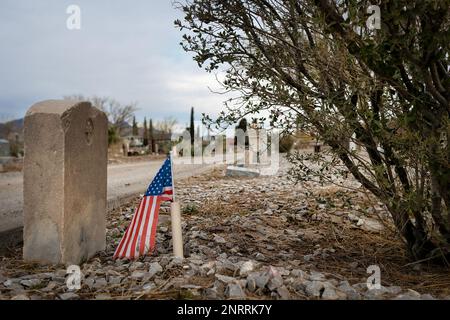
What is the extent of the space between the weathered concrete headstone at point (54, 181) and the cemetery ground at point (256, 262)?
19cm

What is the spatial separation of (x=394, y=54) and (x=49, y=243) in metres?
3.25

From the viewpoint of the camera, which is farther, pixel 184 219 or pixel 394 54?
pixel 184 219

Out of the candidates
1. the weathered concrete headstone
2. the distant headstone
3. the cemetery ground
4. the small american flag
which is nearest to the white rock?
the cemetery ground

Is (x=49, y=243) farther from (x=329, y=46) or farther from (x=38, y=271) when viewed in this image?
(x=329, y=46)

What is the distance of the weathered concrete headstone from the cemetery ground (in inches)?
7.6

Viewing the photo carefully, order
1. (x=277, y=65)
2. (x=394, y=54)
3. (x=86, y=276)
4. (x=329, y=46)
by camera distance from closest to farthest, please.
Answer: (x=394, y=54)
(x=86, y=276)
(x=329, y=46)
(x=277, y=65)

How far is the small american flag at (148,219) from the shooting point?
406 cm

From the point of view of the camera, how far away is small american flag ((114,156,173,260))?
4059 millimetres

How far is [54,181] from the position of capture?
3.59 m

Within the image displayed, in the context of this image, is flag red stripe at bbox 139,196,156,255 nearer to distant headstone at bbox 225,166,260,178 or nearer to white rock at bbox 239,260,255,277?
white rock at bbox 239,260,255,277

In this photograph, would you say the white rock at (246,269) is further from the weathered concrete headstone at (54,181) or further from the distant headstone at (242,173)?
the distant headstone at (242,173)

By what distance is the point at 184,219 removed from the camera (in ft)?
19.3

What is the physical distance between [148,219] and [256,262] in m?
1.21
